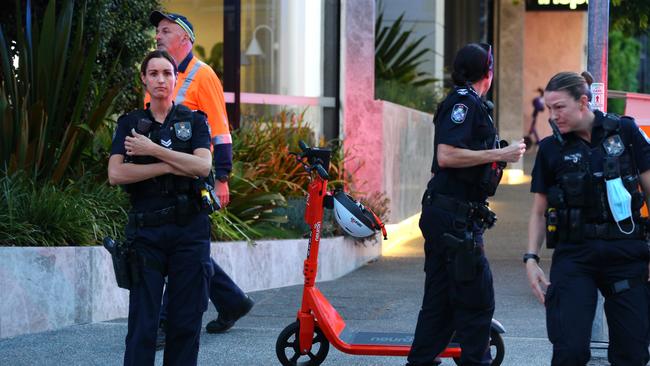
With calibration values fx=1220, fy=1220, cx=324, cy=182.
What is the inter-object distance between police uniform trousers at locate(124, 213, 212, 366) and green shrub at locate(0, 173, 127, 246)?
2.56 metres

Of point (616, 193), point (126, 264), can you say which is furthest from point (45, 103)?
point (616, 193)

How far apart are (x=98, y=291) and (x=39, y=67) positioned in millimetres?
1786

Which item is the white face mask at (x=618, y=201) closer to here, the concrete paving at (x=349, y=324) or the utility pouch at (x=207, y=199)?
the utility pouch at (x=207, y=199)

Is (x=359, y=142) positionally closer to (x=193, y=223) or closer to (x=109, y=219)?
(x=109, y=219)

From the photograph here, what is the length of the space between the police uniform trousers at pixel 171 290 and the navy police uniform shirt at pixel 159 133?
0.38 feet

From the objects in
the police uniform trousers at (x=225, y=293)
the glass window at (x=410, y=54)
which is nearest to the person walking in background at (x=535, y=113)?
the glass window at (x=410, y=54)

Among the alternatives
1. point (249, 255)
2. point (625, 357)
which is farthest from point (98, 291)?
point (625, 357)

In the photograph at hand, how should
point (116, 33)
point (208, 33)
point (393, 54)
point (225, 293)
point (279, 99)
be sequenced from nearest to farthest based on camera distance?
1. point (225, 293)
2. point (116, 33)
3. point (208, 33)
4. point (279, 99)
5. point (393, 54)

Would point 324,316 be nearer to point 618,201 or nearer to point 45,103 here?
point 618,201

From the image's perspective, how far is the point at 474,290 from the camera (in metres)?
5.73

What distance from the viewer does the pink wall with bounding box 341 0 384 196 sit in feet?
42.1

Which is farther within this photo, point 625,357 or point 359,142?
point 359,142

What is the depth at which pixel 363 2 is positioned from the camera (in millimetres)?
12898

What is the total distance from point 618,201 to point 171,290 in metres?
2.05
